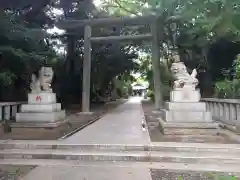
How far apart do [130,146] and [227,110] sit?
5.23 m

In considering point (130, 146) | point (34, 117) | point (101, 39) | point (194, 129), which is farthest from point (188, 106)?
point (101, 39)

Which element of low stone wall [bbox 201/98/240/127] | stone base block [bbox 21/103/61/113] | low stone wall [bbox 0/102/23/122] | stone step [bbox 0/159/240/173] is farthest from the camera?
low stone wall [bbox 0/102/23/122]

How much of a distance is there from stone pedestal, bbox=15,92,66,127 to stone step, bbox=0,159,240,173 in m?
2.76

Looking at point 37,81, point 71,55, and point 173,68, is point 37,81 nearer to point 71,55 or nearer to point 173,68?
A: point 173,68

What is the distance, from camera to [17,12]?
10.6 meters

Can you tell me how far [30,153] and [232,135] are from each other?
206 inches

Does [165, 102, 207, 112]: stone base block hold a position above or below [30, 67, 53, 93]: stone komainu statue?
below

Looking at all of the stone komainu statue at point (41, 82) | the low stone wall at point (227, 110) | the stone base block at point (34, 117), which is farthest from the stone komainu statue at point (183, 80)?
the stone komainu statue at point (41, 82)

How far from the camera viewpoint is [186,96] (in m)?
8.05

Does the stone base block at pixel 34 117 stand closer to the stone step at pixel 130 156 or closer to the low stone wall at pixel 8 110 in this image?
the low stone wall at pixel 8 110

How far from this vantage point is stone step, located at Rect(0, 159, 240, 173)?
5105 millimetres

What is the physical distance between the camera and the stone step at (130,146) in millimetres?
6047

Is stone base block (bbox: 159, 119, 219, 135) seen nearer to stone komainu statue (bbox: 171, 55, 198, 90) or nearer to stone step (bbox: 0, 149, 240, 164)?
stone komainu statue (bbox: 171, 55, 198, 90)

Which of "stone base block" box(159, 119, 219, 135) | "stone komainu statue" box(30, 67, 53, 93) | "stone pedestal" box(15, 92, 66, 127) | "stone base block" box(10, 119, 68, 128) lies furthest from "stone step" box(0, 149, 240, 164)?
"stone komainu statue" box(30, 67, 53, 93)
